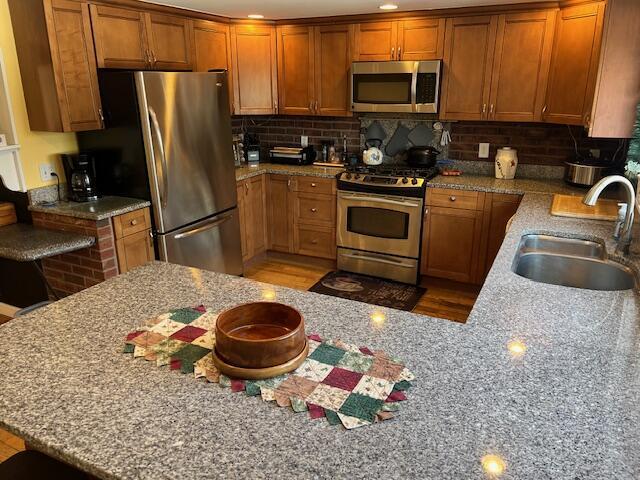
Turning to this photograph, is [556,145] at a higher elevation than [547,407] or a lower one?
higher

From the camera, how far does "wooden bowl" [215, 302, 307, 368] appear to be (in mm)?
1160

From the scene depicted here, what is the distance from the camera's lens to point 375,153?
436 cm

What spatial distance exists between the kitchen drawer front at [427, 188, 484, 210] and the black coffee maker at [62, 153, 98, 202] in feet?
8.22

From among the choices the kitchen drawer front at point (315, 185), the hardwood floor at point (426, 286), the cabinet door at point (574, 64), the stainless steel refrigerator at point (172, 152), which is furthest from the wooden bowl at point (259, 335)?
the kitchen drawer front at point (315, 185)

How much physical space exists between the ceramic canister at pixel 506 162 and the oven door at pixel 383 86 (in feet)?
2.70

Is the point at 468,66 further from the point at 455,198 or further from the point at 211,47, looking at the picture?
the point at 211,47

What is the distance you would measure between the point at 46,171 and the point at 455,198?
297cm

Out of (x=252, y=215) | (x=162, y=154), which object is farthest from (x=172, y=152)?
(x=252, y=215)

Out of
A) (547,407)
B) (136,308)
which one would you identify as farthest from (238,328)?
(547,407)

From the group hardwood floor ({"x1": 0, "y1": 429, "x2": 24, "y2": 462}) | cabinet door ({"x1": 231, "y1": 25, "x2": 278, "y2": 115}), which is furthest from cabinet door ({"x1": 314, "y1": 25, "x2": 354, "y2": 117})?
hardwood floor ({"x1": 0, "y1": 429, "x2": 24, "y2": 462})

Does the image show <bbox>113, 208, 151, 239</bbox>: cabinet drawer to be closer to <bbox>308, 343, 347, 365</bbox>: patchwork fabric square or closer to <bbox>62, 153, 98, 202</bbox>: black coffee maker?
<bbox>62, 153, 98, 202</bbox>: black coffee maker

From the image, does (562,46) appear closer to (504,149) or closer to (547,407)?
(504,149)

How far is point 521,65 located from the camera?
3.58 metres

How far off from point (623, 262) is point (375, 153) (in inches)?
102
